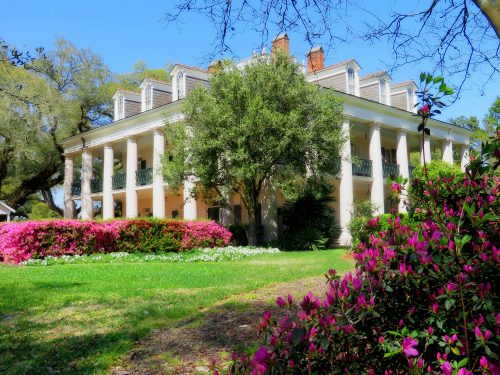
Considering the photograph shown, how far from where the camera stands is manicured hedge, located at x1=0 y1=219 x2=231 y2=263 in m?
15.3

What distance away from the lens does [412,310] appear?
2.37 metres

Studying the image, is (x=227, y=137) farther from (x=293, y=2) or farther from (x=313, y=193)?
(x=293, y=2)

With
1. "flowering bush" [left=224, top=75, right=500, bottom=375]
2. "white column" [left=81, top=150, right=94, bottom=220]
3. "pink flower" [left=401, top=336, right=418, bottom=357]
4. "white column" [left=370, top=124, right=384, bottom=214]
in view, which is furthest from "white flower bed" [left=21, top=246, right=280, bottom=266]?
"white column" [left=81, top=150, right=94, bottom=220]

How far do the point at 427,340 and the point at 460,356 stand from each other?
16 cm

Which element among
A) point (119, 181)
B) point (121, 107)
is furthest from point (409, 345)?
point (121, 107)

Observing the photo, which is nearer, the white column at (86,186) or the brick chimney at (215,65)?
the brick chimney at (215,65)

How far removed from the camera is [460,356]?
2207 mm

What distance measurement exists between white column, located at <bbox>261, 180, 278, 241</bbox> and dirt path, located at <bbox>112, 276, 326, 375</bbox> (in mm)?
16086

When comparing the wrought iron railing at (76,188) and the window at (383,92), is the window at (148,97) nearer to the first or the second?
the wrought iron railing at (76,188)

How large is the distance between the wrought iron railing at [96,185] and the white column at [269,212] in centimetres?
1497

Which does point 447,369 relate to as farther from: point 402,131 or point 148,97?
point 148,97

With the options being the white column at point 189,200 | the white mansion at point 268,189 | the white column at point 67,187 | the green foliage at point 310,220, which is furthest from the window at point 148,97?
the green foliage at point 310,220

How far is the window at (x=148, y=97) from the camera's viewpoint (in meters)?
28.7

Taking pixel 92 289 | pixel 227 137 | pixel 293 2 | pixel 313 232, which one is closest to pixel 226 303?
pixel 92 289
